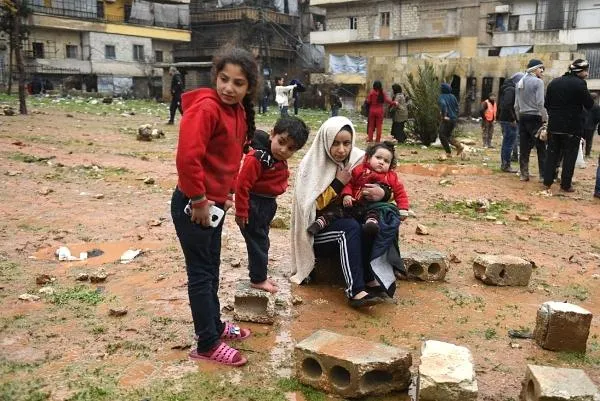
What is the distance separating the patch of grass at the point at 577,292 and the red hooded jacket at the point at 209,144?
9.15 ft

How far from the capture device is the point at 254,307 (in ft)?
10.9

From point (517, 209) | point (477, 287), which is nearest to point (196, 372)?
point (477, 287)

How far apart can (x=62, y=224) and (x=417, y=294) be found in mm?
3585

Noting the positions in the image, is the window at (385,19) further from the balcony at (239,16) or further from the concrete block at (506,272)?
the concrete block at (506,272)

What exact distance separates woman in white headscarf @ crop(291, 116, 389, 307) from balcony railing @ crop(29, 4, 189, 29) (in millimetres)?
33253

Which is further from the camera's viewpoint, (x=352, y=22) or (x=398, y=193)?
(x=352, y=22)

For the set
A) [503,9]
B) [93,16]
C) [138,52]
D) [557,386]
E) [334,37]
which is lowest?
[557,386]

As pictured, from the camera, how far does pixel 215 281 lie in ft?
9.60

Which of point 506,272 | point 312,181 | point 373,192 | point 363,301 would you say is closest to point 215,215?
point 312,181

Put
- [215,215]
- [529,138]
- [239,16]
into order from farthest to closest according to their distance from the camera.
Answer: [239,16]
[529,138]
[215,215]

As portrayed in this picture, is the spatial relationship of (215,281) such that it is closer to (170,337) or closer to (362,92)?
(170,337)

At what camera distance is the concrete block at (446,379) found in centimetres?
236

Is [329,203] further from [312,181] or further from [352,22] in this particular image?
[352,22]

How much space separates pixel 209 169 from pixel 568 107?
6.26 meters
